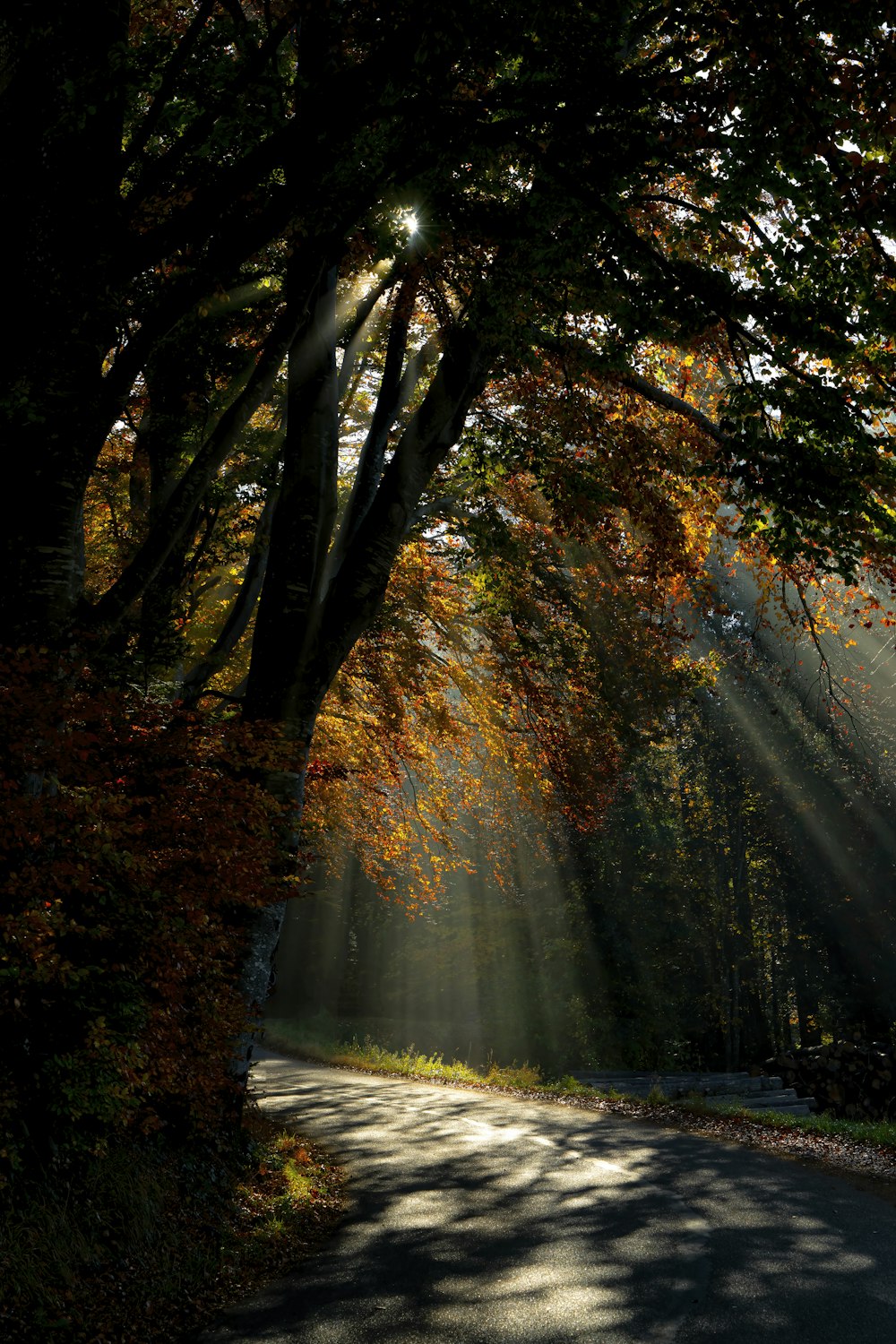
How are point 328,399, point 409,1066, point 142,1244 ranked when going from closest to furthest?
point 142,1244, point 328,399, point 409,1066

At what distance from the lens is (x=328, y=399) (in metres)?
10.0

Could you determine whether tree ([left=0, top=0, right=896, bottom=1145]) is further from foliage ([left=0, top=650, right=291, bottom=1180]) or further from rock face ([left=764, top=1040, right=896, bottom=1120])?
rock face ([left=764, top=1040, right=896, bottom=1120])

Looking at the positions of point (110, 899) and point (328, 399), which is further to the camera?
point (328, 399)

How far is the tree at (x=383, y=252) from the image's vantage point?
640 cm

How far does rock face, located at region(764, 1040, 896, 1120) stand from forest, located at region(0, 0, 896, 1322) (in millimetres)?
6924

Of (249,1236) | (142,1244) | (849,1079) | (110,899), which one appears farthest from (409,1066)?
(110,899)

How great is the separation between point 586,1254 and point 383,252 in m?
7.65

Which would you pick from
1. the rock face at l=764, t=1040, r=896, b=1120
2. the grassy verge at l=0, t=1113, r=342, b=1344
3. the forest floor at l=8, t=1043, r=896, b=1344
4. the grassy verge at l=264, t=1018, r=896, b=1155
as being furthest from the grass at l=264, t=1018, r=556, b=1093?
the grassy verge at l=0, t=1113, r=342, b=1344

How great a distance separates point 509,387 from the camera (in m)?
13.8

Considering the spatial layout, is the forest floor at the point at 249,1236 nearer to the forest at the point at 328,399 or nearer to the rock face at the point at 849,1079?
the forest at the point at 328,399

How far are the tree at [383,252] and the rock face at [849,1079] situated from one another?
10627 mm

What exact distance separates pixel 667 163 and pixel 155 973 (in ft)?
21.6

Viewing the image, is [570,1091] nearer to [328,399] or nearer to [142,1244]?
[328,399]

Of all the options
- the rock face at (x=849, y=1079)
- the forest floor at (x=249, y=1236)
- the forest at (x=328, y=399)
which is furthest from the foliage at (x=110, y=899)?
the rock face at (x=849, y=1079)
